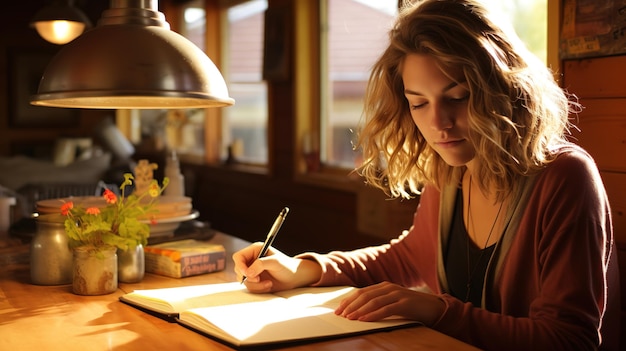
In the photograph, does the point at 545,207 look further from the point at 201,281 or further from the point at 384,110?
the point at 201,281

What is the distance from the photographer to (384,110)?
5.93 feet

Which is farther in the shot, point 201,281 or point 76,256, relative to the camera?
point 201,281

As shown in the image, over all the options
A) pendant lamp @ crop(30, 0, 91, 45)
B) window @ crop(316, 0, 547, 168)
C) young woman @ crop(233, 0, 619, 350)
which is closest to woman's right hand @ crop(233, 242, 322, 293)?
young woman @ crop(233, 0, 619, 350)

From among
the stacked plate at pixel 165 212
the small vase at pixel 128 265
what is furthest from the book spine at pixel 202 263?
the stacked plate at pixel 165 212

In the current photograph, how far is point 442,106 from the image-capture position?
153 centimetres

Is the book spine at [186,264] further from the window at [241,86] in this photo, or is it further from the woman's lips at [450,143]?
the window at [241,86]

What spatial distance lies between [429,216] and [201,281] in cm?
60

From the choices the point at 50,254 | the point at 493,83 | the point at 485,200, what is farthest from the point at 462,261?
the point at 50,254

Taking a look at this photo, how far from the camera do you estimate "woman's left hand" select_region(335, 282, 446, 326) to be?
4.46 feet

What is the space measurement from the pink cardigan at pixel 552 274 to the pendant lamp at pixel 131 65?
0.52 m

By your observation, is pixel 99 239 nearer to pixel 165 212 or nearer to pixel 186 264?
pixel 186 264


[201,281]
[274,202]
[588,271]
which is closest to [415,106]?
[588,271]

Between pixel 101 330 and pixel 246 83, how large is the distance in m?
3.81

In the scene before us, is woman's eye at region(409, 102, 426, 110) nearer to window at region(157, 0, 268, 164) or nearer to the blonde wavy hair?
the blonde wavy hair
